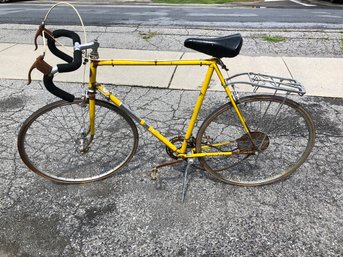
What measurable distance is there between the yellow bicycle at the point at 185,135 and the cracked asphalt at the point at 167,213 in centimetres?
16

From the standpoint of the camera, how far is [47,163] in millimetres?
3162

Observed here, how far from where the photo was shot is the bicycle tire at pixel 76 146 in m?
2.81

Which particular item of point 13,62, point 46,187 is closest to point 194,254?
point 46,187

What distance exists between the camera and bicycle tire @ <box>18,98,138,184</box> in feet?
9.23

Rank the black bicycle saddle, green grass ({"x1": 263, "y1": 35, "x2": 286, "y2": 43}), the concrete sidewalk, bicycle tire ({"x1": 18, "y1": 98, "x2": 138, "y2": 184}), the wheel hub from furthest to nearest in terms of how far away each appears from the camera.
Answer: green grass ({"x1": 263, "y1": 35, "x2": 286, "y2": 43}), the concrete sidewalk, bicycle tire ({"x1": 18, "y1": 98, "x2": 138, "y2": 184}), the wheel hub, the black bicycle saddle

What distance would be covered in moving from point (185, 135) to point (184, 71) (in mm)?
2746

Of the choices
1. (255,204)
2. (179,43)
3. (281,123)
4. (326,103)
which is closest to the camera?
(255,204)

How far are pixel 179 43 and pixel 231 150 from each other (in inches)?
171

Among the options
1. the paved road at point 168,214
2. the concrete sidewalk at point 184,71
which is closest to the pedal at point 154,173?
the paved road at point 168,214

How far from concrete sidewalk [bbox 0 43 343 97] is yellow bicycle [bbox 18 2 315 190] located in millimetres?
1378

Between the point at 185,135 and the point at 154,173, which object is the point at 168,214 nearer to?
the point at 154,173

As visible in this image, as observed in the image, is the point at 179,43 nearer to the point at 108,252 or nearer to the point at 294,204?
the point at 294,204

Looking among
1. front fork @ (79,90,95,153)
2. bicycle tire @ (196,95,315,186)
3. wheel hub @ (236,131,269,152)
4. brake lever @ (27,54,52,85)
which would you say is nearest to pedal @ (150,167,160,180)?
bicycle tire @ (196,95,315,186)

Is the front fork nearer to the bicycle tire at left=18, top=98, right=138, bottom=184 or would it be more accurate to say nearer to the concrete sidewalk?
the bicycle tire at left=18, top=98, right=138, bottom=184
